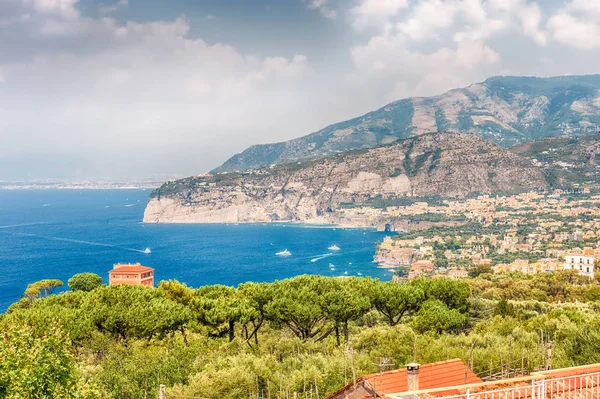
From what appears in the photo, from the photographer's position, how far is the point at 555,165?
158 metres

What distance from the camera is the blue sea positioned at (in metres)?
76.1

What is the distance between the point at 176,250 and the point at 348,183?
257 ft

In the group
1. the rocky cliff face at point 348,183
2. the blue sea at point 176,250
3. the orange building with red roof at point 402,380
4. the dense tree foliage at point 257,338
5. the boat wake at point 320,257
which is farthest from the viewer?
the rocky cliff face at point 348,183

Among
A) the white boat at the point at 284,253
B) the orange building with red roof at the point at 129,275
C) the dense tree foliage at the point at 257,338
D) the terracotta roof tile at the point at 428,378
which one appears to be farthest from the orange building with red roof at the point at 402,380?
the white boat at the point at 284,253

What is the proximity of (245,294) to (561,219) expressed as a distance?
10788cm

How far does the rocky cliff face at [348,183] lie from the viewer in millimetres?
153000

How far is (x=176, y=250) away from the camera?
9800cm

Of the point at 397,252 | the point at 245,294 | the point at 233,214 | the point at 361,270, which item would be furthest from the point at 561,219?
the point at 245,294

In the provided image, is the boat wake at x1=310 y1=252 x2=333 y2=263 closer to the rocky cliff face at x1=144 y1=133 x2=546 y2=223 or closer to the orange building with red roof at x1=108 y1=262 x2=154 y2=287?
the orange building with red roof at x1=108 y1=262 x2=154 y2=287

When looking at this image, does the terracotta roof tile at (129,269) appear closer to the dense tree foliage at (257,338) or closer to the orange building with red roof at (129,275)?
the orange building with red roof at (129,275)

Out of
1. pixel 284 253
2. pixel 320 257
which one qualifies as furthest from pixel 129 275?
pixel 284 253

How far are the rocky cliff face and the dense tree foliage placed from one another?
12689 cm

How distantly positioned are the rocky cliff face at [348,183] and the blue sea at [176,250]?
1107 cm

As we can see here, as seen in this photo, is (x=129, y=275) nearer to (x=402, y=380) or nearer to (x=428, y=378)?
(x=428, y=378)
